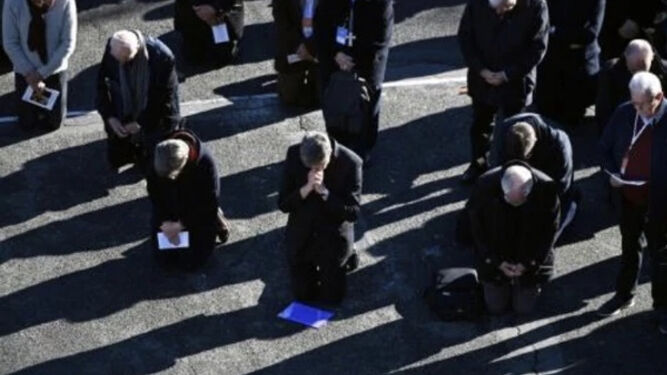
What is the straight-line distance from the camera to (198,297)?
1116 centimetres

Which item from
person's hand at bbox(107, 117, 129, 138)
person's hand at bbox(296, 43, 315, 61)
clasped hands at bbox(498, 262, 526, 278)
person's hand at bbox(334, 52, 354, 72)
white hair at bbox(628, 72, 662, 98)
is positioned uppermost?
white hair at bbox(628, 72, 662, 98)

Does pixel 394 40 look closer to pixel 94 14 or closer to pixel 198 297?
pixel 94 14

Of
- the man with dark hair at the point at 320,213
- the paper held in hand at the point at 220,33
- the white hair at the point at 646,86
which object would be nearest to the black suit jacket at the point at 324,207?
the man with dark hair at the point at 320,213

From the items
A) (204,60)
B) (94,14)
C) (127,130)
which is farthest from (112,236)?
(94,14)

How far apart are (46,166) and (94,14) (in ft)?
8.43

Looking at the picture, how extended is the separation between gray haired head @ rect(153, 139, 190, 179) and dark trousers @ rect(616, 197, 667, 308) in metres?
3.30

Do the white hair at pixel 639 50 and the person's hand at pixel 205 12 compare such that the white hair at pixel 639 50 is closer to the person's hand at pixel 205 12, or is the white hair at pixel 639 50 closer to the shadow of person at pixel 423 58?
the shadow of person at pixel 423 58

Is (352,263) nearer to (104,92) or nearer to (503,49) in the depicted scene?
(503,49)

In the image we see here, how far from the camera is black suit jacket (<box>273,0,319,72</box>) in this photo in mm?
12922

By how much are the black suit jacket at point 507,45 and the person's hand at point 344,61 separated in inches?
36.9

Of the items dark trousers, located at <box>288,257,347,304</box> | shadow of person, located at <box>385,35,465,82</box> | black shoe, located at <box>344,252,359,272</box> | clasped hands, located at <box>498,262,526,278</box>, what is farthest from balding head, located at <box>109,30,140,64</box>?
clasped hands, located at <box>498,262,526,278</box>

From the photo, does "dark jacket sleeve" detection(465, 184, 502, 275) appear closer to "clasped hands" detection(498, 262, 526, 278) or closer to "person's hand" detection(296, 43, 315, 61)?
"clasped hands" detection(498, 262, 526, 278)

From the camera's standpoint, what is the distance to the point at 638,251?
1066 centimetres

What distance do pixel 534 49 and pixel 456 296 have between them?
2.22 meters
